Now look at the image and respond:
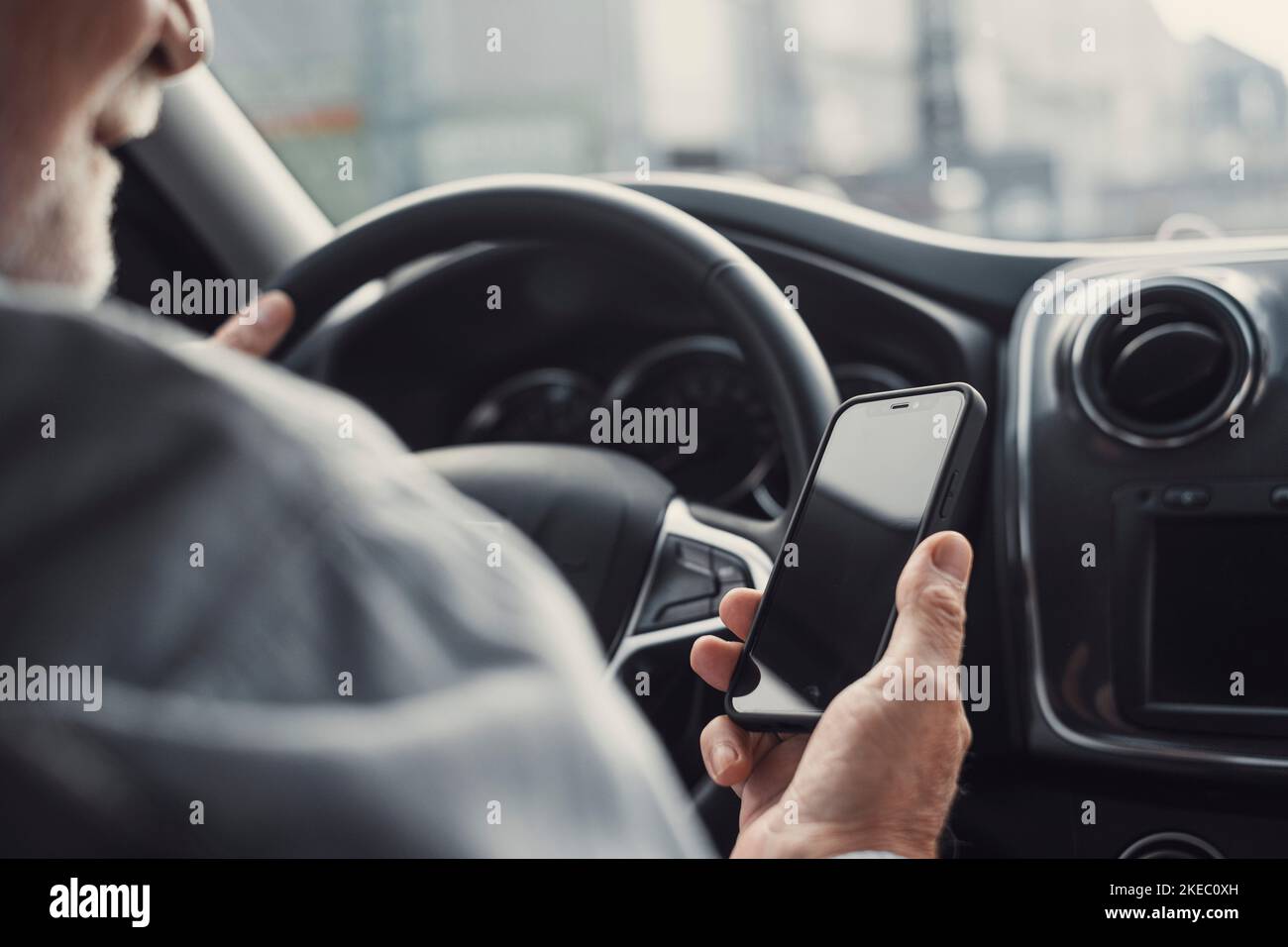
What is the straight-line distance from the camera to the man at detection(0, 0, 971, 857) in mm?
341

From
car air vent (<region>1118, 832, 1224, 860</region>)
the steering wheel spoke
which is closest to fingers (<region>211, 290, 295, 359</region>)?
the steering wheel spoke

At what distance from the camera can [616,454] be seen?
1.24 meters

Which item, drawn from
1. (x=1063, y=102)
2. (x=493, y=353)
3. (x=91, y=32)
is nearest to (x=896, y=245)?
(x=493, y=353)

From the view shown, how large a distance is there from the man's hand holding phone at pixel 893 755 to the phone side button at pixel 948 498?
0.07 m

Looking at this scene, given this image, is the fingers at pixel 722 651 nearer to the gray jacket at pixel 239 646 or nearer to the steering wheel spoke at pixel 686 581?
the steering wheel spoke at pixel 686 581

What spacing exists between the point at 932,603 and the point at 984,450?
556 millimetres

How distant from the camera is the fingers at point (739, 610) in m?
0.97

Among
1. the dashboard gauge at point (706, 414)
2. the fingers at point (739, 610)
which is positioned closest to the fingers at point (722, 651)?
the fingers at point (739, 610)

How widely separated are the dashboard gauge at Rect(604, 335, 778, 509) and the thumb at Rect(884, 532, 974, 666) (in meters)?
0.55

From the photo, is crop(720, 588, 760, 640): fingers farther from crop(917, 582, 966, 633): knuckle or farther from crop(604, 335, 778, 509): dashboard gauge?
crop(604, 335, 778, 509): dashboard gauge

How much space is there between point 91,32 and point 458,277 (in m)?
0.92

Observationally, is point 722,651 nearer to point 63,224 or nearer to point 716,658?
point 716,658

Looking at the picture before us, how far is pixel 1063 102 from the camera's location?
5078mm

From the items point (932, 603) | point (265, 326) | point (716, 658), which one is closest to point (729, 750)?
point (716, 658)
